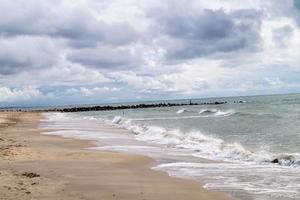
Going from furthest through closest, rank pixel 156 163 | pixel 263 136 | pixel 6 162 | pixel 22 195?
pixel 263 136 → pixel 156 163 → pixel 6 162 → pixel 22 195

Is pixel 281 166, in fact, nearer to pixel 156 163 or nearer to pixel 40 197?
pixel 156 163

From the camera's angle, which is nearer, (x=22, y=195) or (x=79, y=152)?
(x=22, y=195)

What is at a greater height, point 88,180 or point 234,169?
point 88,180

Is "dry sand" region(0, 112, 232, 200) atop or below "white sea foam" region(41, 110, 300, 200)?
atop

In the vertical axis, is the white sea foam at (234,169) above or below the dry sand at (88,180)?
below

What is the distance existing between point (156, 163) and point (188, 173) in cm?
285

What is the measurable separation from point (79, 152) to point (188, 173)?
7.81 meters

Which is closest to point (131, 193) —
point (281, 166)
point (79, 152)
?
point (281, 166)

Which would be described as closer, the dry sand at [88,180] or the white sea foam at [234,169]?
the dry sand at [88,180]

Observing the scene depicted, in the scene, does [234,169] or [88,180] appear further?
[234,169]

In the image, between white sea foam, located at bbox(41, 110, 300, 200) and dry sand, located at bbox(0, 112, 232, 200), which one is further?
white sea foam, located at bbox(41, 110, 300, 200)

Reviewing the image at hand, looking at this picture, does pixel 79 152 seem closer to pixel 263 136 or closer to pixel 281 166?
pixel 281 166

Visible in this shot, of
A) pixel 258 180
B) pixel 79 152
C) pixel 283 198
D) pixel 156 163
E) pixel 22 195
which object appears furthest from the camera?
pixel 79 152

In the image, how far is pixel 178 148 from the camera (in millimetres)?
23562
